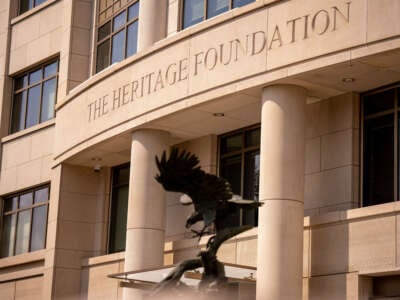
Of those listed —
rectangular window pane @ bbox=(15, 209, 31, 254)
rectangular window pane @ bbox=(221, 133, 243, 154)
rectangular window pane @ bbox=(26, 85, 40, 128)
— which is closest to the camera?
rectangular window pane @ bbox=(221, 133, 243, 154)

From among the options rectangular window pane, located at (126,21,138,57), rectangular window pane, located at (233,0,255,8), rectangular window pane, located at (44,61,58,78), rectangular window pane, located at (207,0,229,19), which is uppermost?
rectangular window pane, located at (44,61,58,78)

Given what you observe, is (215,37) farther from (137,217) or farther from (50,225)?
(50,225)

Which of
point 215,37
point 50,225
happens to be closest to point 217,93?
point 215,37

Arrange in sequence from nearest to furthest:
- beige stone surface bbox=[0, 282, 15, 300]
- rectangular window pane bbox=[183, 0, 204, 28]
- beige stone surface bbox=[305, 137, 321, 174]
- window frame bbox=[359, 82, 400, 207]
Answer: window frame bbox=[359, 82, 400, 207] < beige stone surface bbox=[305, 137, 321, 174] < rectangular window pane bbox=[183, 0, 204, 28] < beige stone surface bbox=[0, 282, 15, 300]

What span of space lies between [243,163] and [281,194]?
4145mm

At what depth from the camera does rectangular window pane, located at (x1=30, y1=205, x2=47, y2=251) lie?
33031mm

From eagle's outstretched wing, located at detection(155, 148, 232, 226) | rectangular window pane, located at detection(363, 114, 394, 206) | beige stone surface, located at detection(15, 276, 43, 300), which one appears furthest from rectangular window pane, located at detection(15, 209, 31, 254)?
eagle's outstretched wing, located at detection(155, 148, 232, 226)

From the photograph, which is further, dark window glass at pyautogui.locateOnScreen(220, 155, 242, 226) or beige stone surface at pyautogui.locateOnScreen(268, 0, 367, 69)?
dark window glass at pyautogui.locateOnScreen(220, 155, 242, 226)

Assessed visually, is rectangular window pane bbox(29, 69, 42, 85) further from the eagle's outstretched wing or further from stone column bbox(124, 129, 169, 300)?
the eagle's outstretched wing

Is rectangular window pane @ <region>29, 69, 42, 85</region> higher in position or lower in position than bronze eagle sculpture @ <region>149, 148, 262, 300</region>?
higher

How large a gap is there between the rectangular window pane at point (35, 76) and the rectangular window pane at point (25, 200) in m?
3.78

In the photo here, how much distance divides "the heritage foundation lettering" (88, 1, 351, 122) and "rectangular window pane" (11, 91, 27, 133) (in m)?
7.71

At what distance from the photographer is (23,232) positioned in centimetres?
3412

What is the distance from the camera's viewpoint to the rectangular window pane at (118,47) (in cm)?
3012
